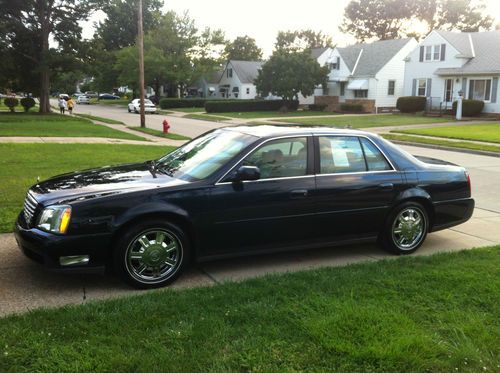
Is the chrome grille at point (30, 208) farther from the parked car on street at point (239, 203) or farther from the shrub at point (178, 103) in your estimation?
the shrub at point (178, 103)

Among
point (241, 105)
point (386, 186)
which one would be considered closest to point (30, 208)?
point (386, 186)

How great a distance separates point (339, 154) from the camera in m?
5.85

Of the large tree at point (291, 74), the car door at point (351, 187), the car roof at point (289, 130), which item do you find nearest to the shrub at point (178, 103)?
the large tree at point (291, 74)

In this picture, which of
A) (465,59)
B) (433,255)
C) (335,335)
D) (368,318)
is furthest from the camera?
(465,59)

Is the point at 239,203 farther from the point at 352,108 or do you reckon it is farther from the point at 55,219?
the point at 352,108

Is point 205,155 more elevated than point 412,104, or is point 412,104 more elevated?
point 412,104

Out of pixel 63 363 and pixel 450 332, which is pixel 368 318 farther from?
pixel 63 363

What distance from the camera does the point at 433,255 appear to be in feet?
19.2

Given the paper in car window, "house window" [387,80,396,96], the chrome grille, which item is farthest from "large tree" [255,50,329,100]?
the chrome grille

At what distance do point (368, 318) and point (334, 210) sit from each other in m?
1.79

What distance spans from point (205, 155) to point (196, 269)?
123cm

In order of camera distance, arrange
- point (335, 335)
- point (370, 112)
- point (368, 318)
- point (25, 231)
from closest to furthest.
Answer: point (335, 335) → point (368, 318) → point (25, 231) → point (370, 112)

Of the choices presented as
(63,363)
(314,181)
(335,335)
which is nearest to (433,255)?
(314,181)

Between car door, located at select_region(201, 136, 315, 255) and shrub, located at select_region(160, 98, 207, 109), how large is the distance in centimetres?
5609
